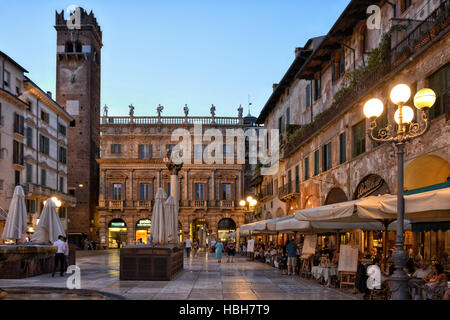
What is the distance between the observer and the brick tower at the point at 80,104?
59594 millimetres

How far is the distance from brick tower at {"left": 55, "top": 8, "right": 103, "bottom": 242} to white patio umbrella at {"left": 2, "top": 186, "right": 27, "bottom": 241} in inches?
1601

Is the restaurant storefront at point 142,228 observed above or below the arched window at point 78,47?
below

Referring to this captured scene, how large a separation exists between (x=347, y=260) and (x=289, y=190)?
19050mm

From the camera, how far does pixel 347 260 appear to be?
1542 cm

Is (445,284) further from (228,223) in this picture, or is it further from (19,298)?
(228,223)

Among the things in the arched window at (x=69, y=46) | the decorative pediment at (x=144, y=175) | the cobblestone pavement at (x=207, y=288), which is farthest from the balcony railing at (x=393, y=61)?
the arched window at (x=69, y=46)

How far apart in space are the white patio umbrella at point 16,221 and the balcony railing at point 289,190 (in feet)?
57.8

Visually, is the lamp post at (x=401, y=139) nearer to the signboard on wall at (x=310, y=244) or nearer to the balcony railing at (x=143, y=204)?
the signboard on wall at (x=310, y=244)

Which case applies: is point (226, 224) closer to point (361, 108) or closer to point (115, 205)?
point (115, 205)

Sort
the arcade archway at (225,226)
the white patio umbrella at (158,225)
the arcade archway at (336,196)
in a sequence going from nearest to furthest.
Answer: the white patio umbrella at (158,225) → the arcade archway at (336,196) → the arcade archway at (225,226)

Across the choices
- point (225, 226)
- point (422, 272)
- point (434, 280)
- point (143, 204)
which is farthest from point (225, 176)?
point (434, 280)

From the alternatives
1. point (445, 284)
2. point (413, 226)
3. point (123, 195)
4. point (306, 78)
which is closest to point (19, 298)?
point (445, 284)

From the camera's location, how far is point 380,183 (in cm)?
1978
